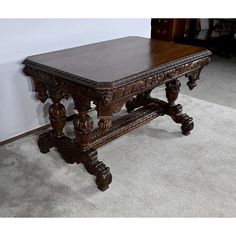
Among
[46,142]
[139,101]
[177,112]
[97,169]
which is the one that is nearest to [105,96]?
[97,169]

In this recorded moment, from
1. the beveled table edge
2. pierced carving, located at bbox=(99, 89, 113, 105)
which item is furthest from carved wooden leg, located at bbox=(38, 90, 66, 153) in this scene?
pierced carving, located at bbox=(99, 89, 113, 105)

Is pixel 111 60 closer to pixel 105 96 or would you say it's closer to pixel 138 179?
pixel 105 96

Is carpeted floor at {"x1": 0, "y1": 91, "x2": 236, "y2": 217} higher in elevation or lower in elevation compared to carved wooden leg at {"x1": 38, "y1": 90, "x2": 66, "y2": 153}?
lower

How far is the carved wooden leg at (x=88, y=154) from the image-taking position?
156 cm

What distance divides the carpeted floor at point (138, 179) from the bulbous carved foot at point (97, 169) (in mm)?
45

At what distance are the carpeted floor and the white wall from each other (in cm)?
15

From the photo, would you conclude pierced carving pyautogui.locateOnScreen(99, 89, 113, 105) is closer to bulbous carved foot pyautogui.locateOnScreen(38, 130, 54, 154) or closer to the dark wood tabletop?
the dark wood tabletop

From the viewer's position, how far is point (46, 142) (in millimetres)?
1862

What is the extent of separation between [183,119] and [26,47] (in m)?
1.17

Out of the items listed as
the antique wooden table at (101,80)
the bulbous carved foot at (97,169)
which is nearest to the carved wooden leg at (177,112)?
the antique wooden table at (101,80)

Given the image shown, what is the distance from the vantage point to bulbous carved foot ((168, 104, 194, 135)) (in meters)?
2.12

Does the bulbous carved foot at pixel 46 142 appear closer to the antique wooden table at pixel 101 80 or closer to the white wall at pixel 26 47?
the antique wooden table at pixel 101 80

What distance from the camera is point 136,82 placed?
4.66 ft

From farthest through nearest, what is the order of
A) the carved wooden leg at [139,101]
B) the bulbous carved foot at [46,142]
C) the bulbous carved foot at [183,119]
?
1. the carved wooden leg at [139,101]
2. the bulbous carved foot at [183,119]
3. the bulbous carved foot at [46,142]
